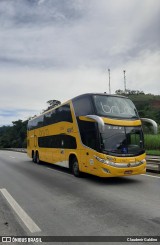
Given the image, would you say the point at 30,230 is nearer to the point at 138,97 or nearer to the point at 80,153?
the point at 80,153

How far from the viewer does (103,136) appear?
37.8 ft

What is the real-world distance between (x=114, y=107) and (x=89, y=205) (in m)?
5.29

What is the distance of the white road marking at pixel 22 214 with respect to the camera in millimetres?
6146

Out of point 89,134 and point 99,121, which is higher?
point 99,121

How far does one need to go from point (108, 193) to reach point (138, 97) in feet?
383

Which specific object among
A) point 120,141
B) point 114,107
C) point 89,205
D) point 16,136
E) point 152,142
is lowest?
point 89,205

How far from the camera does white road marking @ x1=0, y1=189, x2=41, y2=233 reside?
6146mm

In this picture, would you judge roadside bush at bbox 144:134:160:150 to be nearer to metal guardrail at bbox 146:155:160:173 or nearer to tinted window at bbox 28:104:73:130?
tinted window at bbox 28:104:73:130

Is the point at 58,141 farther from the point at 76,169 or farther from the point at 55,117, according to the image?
the point at 76,169

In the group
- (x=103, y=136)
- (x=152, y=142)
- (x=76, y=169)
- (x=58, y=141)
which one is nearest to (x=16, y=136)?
(x=152, y=142)

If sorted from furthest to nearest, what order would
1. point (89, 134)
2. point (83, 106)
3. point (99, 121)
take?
point (83, 106) → point (89, 134) → point (99, 121)

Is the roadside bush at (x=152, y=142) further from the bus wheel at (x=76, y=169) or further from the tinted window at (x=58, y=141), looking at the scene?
the bus wheel at (x=76, y=169)

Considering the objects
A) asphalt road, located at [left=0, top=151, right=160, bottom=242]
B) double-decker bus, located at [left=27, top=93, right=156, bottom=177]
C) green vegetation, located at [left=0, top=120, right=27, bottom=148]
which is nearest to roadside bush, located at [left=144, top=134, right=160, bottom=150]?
double-decker bus, located at [left=27, top=93, right=156, bottom=177]

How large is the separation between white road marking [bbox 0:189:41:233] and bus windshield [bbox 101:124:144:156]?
388 cm
